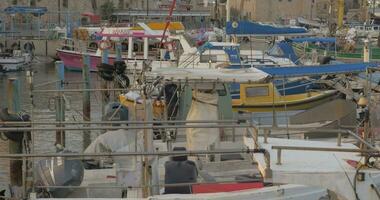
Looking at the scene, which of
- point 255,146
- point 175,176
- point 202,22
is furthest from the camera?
point 202,22

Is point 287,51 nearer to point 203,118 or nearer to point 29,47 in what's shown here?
point 203,118

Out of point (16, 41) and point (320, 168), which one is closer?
point (320, 168)

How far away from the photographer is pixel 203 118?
1334 cm

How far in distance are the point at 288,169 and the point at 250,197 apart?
1.84 feet

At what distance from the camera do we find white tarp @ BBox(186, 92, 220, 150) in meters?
12.7

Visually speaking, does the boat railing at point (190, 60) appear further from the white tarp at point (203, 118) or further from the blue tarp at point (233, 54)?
the white tarp at point (203, 118)

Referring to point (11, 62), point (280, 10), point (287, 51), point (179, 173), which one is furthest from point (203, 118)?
point (280, 10)

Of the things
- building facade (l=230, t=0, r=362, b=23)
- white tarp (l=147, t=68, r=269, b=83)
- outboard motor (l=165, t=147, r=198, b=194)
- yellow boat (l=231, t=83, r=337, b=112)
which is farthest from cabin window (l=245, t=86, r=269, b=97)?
building facade (l=230, t=0, r=362, b=23)

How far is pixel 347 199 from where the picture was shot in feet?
26.7

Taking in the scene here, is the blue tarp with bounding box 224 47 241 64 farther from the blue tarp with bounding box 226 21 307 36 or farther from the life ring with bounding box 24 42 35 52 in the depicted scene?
the life ring with bounding box 24 42 35 52

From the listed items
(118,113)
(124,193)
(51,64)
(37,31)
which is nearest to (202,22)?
(37,31)

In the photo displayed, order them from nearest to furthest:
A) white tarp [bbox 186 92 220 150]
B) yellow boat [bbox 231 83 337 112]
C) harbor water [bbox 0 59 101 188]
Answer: white tarp [bbox 186 92 220 150], harbor water [bbox 0 59 101 188], yellow boat [bbox 231 83 337 112]

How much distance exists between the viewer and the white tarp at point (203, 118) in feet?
41.8

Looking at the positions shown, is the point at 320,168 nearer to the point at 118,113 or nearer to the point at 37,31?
the point at 118,113
